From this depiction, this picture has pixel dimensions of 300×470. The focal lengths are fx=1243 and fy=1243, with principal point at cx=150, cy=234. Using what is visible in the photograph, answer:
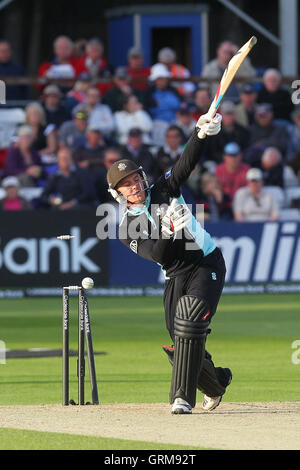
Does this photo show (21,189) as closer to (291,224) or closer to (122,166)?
(291,224)

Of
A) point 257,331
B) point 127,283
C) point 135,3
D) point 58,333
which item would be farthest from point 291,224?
point 135,3

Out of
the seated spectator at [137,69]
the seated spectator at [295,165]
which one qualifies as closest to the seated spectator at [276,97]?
the seated spectator at [295,165]

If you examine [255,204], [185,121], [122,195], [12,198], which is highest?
[122,195]

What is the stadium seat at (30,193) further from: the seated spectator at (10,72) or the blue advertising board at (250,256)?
the seated spectator at (10,72)

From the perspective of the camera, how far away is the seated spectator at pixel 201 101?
23.0 m

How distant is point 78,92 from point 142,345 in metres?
9.13

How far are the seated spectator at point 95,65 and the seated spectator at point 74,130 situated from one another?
1.78 metres

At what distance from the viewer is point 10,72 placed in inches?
937

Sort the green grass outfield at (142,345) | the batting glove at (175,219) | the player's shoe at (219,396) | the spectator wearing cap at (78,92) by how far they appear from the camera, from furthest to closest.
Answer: the spectator wearing cap at (78,92)
the green grass outfield at (142,345)
the player's shoe at (219,396)
the batting glove at (175,219)

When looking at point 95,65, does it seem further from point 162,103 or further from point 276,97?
point 276,97

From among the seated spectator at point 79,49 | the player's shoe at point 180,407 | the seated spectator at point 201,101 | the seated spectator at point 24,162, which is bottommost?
the player's shoe at point 180,407

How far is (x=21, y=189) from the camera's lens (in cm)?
2130

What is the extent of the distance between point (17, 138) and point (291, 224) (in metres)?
5.19

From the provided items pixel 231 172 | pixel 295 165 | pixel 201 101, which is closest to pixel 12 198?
pixel 231 172
